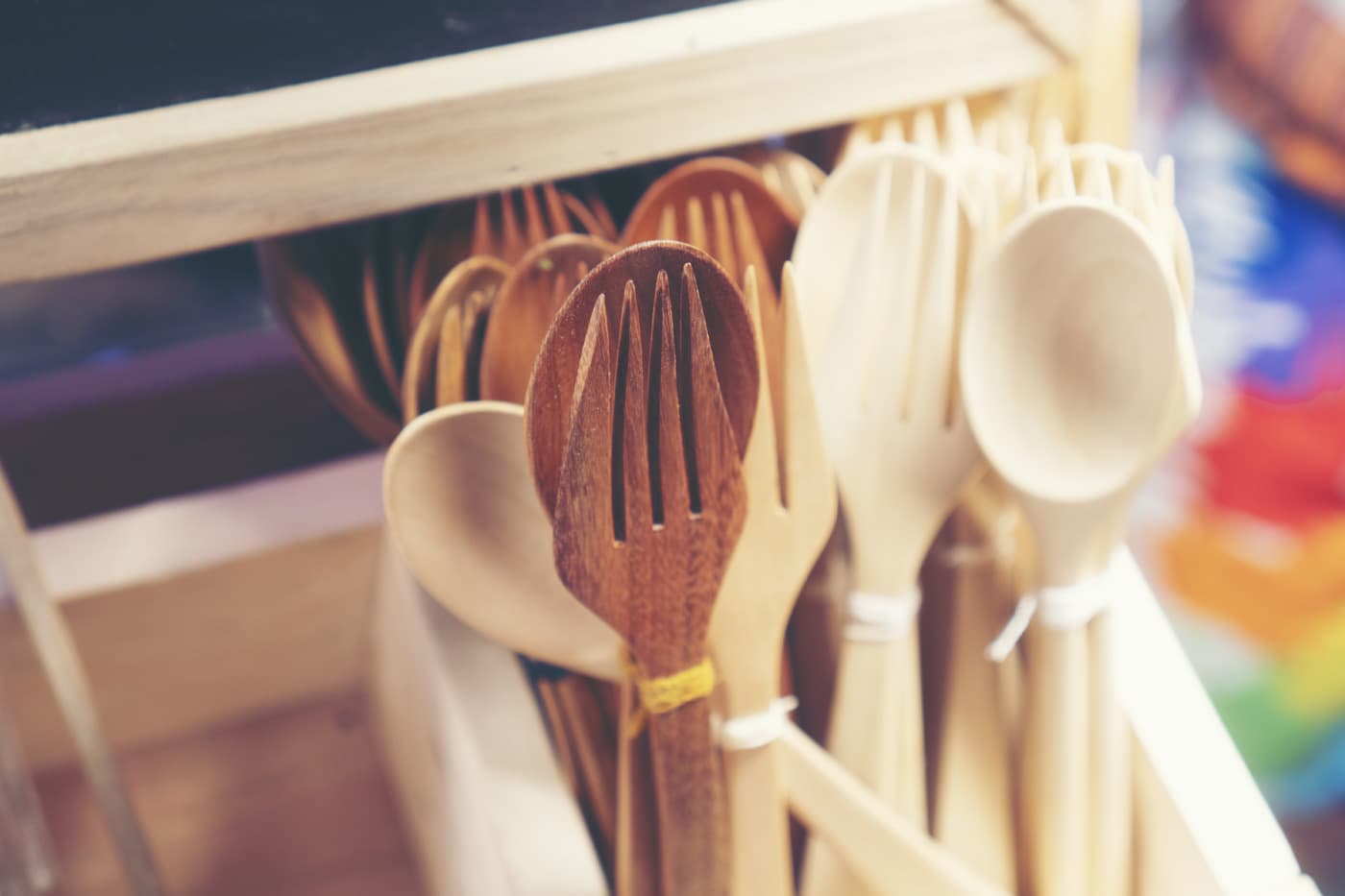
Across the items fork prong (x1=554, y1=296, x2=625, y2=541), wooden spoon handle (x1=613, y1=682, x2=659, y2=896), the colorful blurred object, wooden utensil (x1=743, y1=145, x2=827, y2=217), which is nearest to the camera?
fork prong (x1=554, y1=296, x2=625, y2=541)

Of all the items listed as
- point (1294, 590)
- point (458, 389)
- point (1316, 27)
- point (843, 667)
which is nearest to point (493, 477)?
point (458, 389)

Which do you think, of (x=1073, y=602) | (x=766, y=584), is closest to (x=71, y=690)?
(x=766, y=584)

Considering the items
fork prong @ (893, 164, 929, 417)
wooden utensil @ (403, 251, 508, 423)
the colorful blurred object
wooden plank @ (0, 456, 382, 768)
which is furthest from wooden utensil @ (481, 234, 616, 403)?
the colorful blurred object

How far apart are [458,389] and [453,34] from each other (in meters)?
0.15

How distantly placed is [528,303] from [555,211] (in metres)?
0.07

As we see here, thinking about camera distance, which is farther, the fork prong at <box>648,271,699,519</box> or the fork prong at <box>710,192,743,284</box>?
the fork prong at <box>710,192,743,284</box>

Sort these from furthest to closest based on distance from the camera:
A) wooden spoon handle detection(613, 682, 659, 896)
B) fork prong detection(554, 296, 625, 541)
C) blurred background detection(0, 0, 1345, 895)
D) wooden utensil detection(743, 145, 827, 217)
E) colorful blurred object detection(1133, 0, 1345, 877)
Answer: colorful blurred object detection(1133, 0, 1345, 877) < blurred background detection(0, 0, 1345, 895) < wooden utensil detection(743, 145, 827, 217) < wooden spoon handle detection(613, 682, 659, 896) < fork prong detection(554, 296, 625, 541)

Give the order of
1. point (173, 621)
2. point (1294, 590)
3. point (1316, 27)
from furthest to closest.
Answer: point (1316, 27) < point (1294, 590) < point (173, 621)

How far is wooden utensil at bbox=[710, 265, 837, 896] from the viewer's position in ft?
1.16

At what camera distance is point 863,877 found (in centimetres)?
38

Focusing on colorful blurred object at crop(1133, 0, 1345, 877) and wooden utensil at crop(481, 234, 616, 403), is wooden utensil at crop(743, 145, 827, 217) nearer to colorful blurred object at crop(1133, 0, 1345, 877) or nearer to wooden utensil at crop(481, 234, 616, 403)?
wooden utensil at crop(481, 234, 616, 403)

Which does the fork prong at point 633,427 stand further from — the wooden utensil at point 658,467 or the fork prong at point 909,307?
the fork prong at point 909,307

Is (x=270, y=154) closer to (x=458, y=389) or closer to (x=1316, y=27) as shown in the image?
(x=458, y=389)

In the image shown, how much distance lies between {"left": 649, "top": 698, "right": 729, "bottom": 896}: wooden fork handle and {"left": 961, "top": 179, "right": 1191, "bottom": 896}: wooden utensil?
0.43 ft
